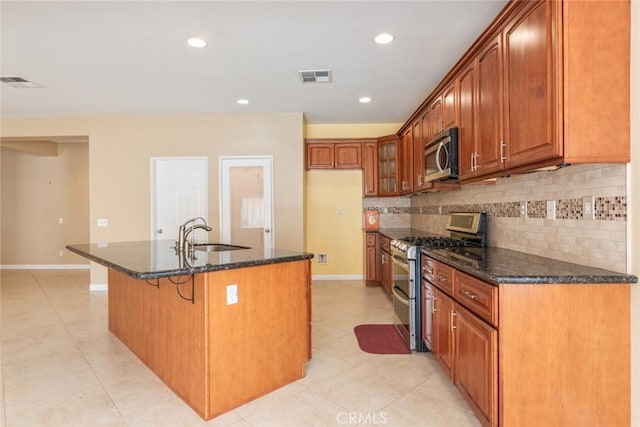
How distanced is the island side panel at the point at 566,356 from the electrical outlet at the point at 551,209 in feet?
2.27

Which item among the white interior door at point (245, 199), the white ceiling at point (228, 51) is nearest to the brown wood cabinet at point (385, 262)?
the white interior door at point (245, 199)

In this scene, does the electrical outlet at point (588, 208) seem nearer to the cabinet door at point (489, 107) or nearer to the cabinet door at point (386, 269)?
the cabinet door at point (489, 107)

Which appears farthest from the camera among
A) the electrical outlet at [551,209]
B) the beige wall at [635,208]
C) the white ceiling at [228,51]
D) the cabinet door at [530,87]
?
the white ceiling at [228,51]

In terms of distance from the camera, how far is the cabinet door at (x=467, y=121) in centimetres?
260

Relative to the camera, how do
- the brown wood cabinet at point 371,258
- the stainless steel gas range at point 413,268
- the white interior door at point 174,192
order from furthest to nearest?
the brown wood cabinet at point 371,258 < the white interior door at point 174,192 < the stainless steel gas range at point 413,268

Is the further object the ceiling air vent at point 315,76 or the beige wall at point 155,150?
the beige wall at point 155,150

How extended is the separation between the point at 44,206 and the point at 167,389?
6.87m

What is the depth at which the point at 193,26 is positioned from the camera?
259 centimetres

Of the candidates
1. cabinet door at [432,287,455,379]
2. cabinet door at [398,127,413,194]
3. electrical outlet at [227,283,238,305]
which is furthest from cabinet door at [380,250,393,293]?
electrical outlet at [227,283,238,305]

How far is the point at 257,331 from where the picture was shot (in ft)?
7.30

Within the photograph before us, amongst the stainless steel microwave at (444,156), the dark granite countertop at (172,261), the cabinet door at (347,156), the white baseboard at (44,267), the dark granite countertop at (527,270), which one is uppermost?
the cabinet door at (347,156)

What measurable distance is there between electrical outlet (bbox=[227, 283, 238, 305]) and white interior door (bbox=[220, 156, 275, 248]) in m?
2.90

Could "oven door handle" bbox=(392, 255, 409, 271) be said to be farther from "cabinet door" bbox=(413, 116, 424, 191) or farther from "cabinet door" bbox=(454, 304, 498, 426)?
"cabinet door" bbox=(413, 116, 424, 191)

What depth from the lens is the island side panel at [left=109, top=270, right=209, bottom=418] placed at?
6.63 ft
